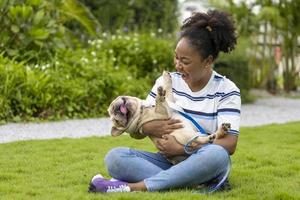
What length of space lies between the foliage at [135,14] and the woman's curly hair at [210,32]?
10.5m

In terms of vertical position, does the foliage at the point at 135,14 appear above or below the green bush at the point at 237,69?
above

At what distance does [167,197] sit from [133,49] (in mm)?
8197

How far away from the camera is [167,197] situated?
13.5ft

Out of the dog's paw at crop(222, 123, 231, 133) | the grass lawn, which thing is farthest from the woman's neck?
the grass lawn

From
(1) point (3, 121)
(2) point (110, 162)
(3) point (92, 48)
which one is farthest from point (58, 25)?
(2) point (110, 162)

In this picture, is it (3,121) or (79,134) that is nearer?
(79,134)

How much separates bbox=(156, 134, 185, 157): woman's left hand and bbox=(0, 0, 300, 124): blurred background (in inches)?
144

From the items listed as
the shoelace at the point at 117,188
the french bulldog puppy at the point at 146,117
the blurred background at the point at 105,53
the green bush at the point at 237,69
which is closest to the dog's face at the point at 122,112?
the french bulldog puppy at the point at 146,117

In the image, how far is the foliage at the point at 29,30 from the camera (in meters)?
10.1

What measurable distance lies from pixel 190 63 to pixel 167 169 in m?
0.72

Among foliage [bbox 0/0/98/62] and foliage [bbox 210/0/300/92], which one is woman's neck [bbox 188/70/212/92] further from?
foliage [bbox 210/0/300/92]

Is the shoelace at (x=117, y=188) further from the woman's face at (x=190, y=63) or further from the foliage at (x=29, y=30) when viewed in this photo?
the foliage at (x=29, y=30)

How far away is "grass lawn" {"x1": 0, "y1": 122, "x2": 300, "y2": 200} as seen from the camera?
14.3ft

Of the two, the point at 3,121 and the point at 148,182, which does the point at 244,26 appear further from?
the point at 148,182
